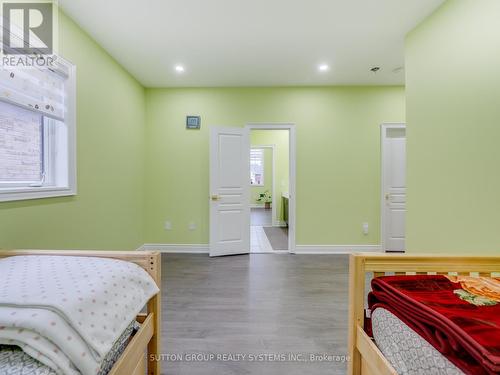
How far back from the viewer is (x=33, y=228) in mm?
1804

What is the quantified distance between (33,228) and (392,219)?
4425 mm

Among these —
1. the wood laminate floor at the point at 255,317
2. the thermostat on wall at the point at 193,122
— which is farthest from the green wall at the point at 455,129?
the thermostat on wall at the point at 193,122

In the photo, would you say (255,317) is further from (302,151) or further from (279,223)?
(279,223)

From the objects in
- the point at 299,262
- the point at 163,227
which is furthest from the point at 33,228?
the point at 299,262

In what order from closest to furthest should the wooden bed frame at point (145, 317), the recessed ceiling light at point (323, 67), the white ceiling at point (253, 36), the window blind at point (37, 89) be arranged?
the wooden bed frame at point (145, 317) → the window blind at point (37, 89) → the white ceiling at point (253, 36) → the recessed ceiling light at point (323, 67)

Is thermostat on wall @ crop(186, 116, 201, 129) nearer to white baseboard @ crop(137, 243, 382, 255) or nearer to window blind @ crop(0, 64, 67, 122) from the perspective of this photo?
window blind @ crop(0, 64, 67, 122)

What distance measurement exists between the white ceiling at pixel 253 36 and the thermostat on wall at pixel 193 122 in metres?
0.56

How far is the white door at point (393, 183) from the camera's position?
3.75 m

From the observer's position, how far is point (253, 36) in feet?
8.07

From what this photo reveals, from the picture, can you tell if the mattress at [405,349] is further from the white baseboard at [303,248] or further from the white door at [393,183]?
the white door at [393,183]

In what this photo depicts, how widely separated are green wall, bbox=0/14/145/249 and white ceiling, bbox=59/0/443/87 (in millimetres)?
291

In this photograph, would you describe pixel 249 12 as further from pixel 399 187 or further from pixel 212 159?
pixel 399 187

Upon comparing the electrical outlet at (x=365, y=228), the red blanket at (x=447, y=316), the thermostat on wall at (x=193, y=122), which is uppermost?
the thermostat on wall at (x=193, y=122)

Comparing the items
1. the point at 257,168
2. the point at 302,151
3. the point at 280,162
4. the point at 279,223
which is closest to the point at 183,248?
the point at 302,151
